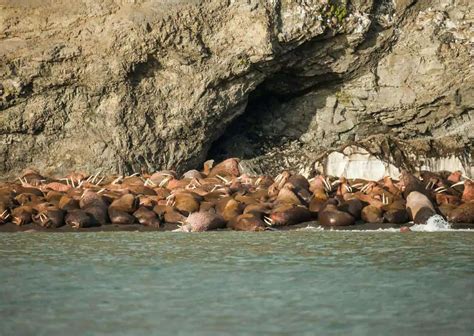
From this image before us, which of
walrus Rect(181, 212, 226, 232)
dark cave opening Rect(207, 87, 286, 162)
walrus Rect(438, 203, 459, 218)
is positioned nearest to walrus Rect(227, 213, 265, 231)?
walrus Rect(181, 212, 226, 232)

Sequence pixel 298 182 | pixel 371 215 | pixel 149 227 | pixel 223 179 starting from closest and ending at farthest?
pixel 371 215 < pixel 149 227 < pixel 298 182 < pixel 223 179

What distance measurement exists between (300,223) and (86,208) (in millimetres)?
3807

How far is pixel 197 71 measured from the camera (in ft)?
67.1

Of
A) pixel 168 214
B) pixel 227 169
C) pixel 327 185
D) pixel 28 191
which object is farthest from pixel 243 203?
pixel 28 191

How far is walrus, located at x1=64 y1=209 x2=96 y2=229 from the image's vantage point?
603 inches

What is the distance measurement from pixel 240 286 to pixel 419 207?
7577 mm

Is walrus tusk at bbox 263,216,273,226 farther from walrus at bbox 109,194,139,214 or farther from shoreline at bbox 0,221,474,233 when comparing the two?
walrus at bbox 109,194,139,214

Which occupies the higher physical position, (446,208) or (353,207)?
(353,207)

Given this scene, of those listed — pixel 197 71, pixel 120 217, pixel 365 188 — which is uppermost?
pixel 197 71

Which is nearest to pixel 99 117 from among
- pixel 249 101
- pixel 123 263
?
pixel 249 101

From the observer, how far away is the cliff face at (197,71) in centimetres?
2011

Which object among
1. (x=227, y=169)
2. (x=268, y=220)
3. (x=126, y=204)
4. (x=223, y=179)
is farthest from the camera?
(x=227, y=169)

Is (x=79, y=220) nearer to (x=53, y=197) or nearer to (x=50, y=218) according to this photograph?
(x=50, y=218)

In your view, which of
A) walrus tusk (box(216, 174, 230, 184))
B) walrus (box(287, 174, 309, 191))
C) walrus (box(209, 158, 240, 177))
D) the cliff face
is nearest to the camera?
walrus (box(287, 174, 309, 191))
